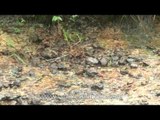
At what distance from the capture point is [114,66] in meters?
5.15

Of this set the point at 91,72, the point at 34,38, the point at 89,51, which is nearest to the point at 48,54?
the point at 34,38

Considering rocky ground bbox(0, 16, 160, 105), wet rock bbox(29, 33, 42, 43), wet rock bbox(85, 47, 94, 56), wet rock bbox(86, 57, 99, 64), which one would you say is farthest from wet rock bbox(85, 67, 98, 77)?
wet rock bbox(29, 33, 42, 43)

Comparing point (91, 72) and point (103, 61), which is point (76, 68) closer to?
point (91, 72)

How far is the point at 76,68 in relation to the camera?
16.9 feet

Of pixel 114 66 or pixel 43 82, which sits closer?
pixel 43 82

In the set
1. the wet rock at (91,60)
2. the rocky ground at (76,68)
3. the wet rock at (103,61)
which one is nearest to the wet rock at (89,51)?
the rocky ground at (76,68)

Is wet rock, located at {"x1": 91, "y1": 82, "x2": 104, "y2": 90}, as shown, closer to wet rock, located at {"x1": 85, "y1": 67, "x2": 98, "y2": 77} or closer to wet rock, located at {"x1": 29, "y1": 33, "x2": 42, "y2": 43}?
wet rock, located at {"x1": 85, "y1": 67, "x2": 98, "y2": 77}

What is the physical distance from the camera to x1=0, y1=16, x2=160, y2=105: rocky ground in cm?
450

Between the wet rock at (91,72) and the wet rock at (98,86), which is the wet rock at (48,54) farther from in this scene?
the wet rock at (98,86)

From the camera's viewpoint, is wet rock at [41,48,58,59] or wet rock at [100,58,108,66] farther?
wet rock at [41,48,58,59]

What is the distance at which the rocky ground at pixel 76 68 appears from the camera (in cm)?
450
